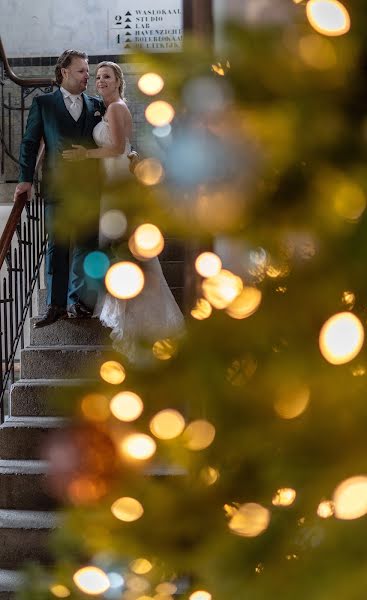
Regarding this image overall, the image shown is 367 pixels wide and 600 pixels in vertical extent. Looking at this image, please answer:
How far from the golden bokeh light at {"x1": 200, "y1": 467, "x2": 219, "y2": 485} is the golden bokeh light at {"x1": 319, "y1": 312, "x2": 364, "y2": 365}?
0.30 meters

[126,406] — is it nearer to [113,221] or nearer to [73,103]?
[113,221]

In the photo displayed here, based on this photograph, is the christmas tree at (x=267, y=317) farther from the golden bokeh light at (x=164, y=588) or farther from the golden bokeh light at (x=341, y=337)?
the golden bokeh light at (x=164, y=588)

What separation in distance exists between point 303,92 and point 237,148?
116 millimetres

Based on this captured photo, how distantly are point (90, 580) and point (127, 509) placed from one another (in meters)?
0.34

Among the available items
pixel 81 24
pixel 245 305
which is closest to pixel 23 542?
pixel 245 305

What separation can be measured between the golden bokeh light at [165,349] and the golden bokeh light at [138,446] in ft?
0.85

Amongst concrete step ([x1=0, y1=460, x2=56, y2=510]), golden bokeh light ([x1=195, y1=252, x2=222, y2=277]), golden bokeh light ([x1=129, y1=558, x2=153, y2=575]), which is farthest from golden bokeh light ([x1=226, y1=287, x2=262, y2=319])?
concrete step ([x1=0, y1=460, x2=56, y2=510])

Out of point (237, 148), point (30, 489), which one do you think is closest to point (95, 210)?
point (237, 148)

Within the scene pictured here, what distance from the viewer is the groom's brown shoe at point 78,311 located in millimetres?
3895

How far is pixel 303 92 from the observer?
2.09ft

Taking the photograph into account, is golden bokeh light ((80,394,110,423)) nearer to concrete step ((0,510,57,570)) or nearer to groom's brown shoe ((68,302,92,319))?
concrete step ((0,510,57,570))

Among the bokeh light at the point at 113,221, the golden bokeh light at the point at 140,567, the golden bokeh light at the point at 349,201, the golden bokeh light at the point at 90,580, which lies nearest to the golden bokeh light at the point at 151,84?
the bokeh light at the point at 113,221

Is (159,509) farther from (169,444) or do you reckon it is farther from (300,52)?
(300,52)

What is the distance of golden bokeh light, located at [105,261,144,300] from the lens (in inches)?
41.1
